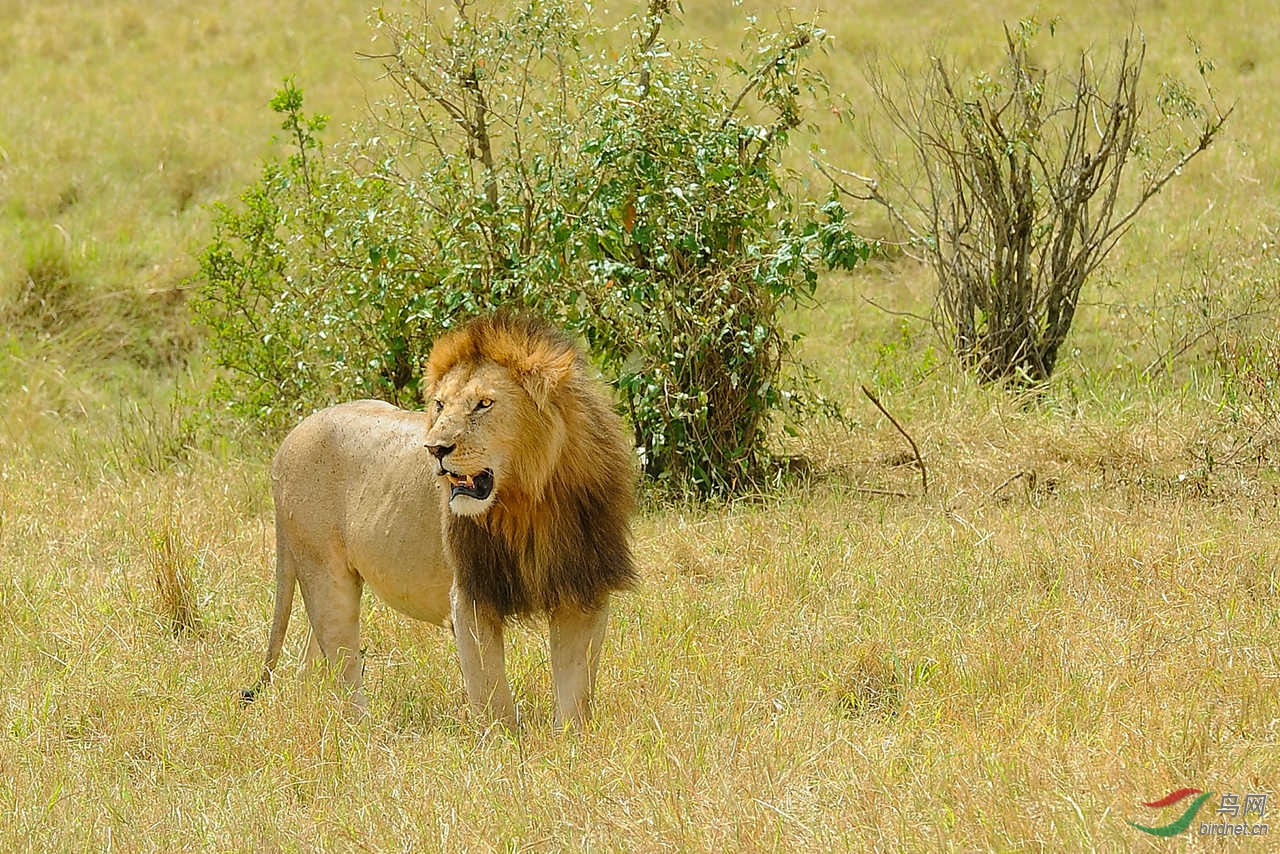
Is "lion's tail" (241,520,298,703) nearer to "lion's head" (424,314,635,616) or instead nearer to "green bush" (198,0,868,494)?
"lion's head" (424,314,635,616)

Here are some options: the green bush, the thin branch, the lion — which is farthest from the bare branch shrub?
the lion

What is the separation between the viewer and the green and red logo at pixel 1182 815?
9.99ft

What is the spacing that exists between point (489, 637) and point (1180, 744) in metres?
1.66

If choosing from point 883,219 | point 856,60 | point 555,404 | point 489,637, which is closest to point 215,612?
point 489,637

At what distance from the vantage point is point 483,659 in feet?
12.9

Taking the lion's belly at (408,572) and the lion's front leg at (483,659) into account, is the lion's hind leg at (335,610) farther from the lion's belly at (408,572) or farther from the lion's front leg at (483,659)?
the lion's front leg at (483,659)

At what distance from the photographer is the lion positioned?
369 centimetres

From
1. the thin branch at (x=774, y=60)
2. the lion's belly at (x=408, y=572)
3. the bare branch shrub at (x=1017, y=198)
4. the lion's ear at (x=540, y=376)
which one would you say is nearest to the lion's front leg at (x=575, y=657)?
the lion's belly at (x=408, y=572)

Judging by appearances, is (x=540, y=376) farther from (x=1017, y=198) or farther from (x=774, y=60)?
(x=1017, y=198)

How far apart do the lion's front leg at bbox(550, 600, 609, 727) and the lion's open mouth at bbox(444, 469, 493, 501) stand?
460 mm

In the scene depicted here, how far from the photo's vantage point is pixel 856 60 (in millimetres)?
14086

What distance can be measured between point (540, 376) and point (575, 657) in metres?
0.79

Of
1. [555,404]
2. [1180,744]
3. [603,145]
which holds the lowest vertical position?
[1180,744]

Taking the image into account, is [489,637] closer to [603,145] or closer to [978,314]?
[603,145]
